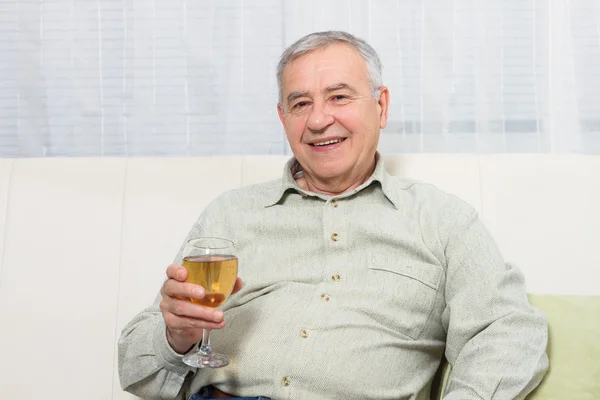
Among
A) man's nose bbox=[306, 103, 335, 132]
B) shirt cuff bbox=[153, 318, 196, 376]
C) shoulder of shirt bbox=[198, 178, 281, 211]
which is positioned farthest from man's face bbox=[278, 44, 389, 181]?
shirt cuff bbox=[153, 318, 196, 376]

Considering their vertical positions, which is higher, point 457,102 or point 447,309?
point 457,102

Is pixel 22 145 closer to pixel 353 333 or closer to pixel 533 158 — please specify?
pixel 353 333

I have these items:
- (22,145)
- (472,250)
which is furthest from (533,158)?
(22,145)

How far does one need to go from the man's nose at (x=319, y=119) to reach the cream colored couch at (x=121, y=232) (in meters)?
0.29

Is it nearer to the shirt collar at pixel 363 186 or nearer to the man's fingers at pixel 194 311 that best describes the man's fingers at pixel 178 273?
the man's fingers at pixel 194 311

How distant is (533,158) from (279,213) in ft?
2.28

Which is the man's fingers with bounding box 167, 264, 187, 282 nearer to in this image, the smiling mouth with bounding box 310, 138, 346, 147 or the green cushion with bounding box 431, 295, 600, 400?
the smiling mouth with bounding box 310, 138, 346, 147

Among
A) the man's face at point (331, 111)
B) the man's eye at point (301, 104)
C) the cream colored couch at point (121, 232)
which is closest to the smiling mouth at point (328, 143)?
the man's face at point (331, 111)

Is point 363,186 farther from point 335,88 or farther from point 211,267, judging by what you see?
point 211,267

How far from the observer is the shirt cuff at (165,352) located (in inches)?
66.0

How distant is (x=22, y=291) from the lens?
2094 mm

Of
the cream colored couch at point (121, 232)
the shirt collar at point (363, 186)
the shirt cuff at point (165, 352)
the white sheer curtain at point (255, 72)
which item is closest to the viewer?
the shirt cuff at point (165, 352)

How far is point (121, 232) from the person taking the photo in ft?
6.95

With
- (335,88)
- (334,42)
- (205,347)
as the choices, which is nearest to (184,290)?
(205,347)
